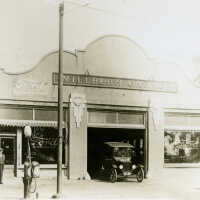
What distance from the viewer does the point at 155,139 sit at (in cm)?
2300

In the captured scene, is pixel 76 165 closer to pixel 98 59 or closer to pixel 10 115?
pixel 10 115

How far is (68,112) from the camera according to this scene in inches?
838

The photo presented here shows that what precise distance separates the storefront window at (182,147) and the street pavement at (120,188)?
0.79 m

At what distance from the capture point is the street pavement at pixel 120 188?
1578 centimetres

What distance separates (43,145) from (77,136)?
1.68 meters

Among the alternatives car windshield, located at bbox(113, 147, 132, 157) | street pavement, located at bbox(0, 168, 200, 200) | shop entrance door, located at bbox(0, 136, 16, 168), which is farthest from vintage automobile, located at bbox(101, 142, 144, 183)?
shop entrance door, located at bbox(0, 136, 16, 168)

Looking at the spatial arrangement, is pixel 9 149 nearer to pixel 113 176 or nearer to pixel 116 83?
pixel 113 176

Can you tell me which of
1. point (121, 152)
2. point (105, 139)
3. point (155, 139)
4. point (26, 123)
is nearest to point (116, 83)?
point (121, 152)

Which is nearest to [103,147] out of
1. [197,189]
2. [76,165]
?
[76,165]

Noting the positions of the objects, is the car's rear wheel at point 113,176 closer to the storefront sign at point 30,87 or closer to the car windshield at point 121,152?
the car windshield at point 121,152

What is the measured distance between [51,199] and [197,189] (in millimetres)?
7292

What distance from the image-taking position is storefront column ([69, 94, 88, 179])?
21.1 m

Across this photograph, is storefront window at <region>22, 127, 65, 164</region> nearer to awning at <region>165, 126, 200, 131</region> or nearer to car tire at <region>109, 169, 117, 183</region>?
car tire at <region>109, 169, 117, 183</region>

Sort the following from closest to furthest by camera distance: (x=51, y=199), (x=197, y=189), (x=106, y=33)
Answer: (x=51, y=199)
(x=197, y=189)
(x=106, y=33)
